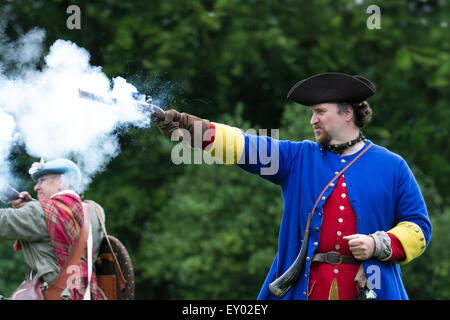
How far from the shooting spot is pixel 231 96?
36.1 ft

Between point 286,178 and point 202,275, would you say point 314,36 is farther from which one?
point 286,178

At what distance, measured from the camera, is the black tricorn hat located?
3992mm

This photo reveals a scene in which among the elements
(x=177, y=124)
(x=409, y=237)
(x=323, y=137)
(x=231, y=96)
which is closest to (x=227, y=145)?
(x=177, y=124)

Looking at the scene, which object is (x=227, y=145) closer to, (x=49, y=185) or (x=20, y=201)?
(x=49, y=185)

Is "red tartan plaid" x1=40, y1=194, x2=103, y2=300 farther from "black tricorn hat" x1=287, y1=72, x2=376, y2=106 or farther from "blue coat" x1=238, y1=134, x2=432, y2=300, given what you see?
"black tricorn hat" x1=287, y1=72, x2=376, y2=106

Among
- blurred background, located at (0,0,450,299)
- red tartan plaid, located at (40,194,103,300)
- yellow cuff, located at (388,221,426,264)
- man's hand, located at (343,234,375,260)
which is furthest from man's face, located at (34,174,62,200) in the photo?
blurred background, located at (0,0,450,299)

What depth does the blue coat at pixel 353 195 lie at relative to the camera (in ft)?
12.7

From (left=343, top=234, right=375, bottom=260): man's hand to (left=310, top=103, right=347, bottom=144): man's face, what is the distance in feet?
2.06

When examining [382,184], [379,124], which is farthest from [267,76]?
[382,184]

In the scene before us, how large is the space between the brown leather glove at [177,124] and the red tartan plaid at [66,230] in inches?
51.0

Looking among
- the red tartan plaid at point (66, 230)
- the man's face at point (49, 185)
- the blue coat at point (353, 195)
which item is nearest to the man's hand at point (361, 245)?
the blue coat at point (353, 195)

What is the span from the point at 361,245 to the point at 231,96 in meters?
7.47

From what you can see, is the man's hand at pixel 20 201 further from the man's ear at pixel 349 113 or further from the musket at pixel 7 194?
the man's ear at pixel 349 113
